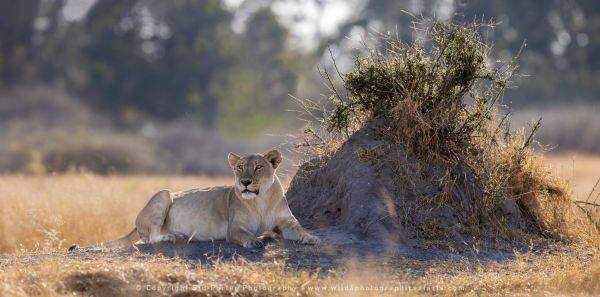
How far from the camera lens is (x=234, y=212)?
9492 mm

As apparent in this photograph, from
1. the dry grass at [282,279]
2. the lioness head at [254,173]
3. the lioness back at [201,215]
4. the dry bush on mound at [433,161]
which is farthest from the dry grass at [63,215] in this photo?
the dry grass at [282,279]

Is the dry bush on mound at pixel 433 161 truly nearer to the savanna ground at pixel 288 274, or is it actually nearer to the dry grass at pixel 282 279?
the savanna ground at pixel 288 274

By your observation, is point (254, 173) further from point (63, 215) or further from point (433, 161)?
point (63, 215)

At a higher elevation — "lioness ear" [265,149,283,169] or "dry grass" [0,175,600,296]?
"lioness ear" [265,149,283,169]

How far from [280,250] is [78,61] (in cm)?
3538

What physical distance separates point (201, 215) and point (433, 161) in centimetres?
259

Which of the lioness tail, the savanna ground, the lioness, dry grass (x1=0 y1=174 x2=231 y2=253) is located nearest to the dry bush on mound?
the savanna ground

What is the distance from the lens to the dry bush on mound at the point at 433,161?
10281 mm

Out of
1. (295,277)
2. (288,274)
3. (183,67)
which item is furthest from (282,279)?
(183,67)

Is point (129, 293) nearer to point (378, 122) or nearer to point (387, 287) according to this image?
point (387, 287)

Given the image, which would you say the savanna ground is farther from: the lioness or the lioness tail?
the lioness tail

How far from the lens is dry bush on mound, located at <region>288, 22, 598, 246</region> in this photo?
1028cm

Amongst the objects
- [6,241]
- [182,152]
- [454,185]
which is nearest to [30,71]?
[182,152]

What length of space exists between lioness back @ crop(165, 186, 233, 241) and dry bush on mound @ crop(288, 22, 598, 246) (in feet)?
3.87
